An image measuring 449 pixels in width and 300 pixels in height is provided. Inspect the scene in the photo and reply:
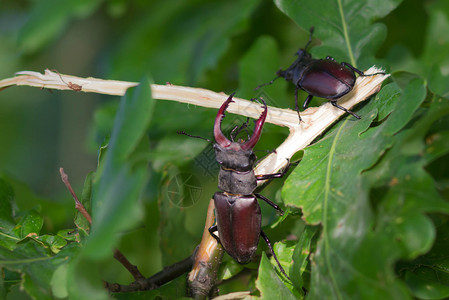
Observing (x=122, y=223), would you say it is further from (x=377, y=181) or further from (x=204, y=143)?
(x=204, y=143)

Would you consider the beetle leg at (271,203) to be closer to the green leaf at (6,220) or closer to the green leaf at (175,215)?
the green leaf at (175,215)

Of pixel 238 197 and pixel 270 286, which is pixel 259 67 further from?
pixel 270 286

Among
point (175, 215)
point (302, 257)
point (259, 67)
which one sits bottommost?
point (175, 215)

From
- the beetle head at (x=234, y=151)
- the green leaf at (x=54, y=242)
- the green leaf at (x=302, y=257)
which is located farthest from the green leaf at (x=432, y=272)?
the green leaf at (x=54, y=242)

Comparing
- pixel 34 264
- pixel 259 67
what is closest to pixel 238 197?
pixel 34 264

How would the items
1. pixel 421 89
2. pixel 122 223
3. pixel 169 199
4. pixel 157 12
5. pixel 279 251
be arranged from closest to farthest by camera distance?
pixel 122 223 < pixel 421 89 < pixel 279 251 < pixel 169 199 < pixel 157 12

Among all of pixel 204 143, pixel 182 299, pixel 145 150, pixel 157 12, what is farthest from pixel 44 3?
pixel 182 299
